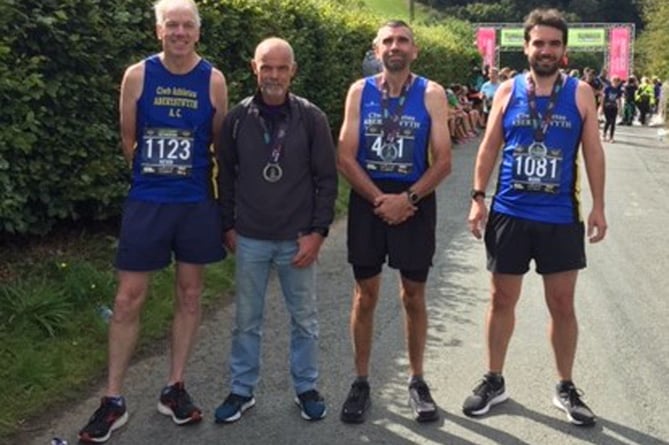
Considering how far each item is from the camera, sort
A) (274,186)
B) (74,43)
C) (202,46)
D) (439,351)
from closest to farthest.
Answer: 1. (274,186)
2. (439,351)
3. (74,43)
4. (202,46)

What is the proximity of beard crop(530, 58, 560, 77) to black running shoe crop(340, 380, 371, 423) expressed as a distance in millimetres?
1980

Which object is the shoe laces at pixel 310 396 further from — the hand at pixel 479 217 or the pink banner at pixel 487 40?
the pink banner at pixel 487 40

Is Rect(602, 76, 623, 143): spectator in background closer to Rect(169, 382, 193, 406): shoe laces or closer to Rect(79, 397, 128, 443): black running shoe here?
Rect(169, 382, 193, 406): shoe laces

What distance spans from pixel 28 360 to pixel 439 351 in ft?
8.64

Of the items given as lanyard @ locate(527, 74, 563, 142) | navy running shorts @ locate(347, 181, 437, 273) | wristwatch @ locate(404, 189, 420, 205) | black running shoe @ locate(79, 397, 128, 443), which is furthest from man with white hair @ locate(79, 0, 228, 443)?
lanyard @ locate(527, 74, 563, 142)

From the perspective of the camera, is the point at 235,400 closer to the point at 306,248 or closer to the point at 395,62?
the point at 306,248

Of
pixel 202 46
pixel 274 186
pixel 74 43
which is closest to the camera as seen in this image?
pixel 274 186

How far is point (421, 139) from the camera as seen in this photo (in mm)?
4402

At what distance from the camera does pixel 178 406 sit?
450 centimetres

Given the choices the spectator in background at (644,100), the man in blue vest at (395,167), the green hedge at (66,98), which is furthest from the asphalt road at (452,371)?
the spectator in background at (644,100)

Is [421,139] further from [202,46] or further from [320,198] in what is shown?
[202,46]

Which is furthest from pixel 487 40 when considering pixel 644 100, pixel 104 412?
pixel 104 412

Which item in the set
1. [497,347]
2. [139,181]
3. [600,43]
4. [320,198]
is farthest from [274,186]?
[600,43]

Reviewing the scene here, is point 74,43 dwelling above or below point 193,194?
above
